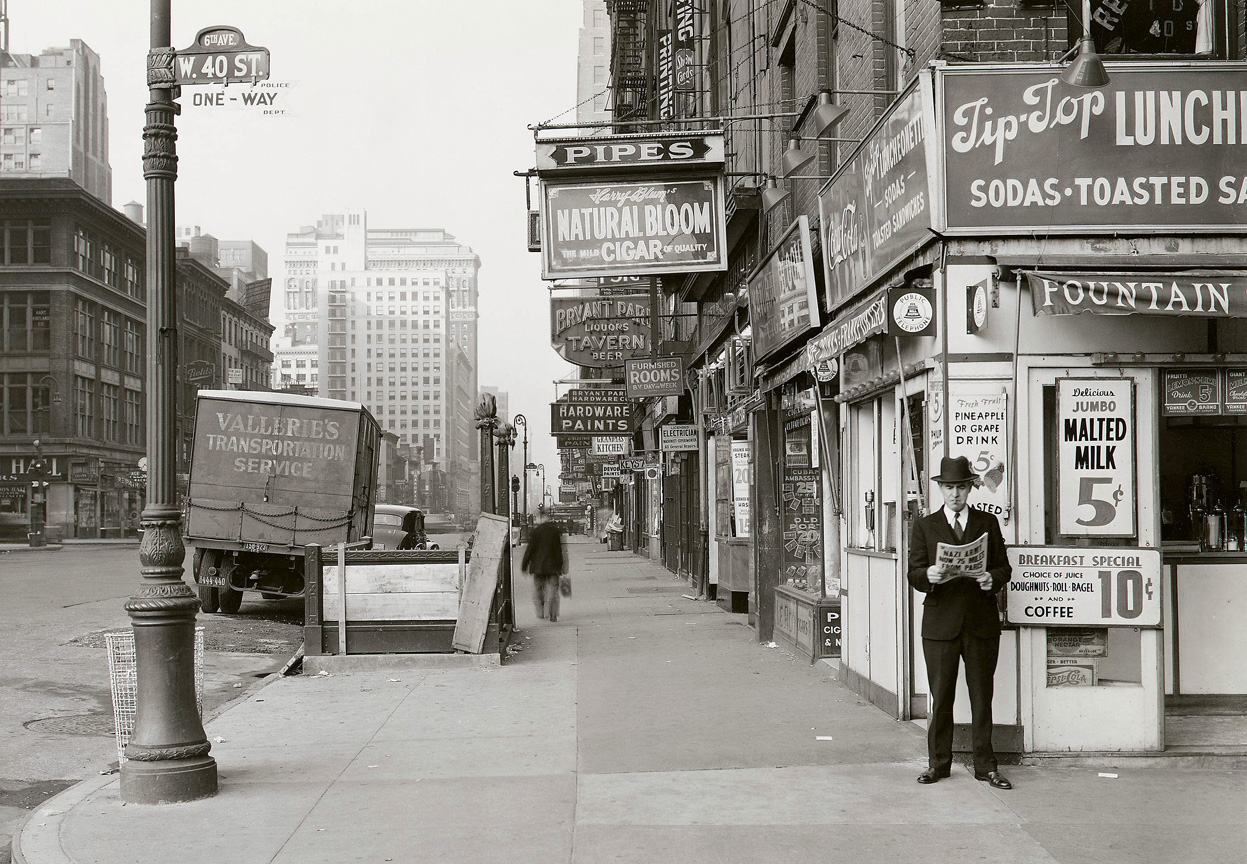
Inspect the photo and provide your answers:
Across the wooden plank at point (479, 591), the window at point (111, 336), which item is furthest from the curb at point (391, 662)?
the window at point (111, 336)

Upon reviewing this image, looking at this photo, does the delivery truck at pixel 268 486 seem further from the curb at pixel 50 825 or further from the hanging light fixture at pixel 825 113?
the curb at pixel 50 825

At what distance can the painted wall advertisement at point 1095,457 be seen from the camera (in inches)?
310

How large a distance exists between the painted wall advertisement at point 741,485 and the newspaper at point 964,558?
33.3 ft

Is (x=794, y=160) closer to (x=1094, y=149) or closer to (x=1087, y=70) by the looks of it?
(x=1094, y=149)

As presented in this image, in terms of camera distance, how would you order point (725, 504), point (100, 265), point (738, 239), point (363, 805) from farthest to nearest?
point (100, 265)
point (725, 504)
point (738, 239)
point (363, 805)

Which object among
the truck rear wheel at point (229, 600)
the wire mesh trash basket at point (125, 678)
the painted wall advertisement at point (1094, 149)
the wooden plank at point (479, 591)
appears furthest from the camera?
the truck rear wheel at point (229, 600)

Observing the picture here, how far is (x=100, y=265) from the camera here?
74.6m

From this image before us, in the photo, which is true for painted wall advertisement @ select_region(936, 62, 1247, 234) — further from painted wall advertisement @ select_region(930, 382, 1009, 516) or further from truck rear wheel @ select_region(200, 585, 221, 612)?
truck rear wheel @ select_region(200, 585, 221, 612)

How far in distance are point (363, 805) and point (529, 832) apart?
118 centimetres

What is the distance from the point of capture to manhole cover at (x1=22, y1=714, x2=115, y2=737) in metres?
10.2

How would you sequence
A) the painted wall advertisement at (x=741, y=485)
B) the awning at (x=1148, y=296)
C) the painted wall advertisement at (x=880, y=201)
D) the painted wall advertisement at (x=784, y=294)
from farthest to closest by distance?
1. the painted wall advertisement at (x=741, y=485)
2. the painted wall advertisement at (x=784, y=294)
3. the painted wall advertisement at (x=880, y=201)
4. the awning at (x=1148, y=296)

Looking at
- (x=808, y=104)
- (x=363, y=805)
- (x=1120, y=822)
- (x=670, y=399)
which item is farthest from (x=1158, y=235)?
(x=670, y=399)

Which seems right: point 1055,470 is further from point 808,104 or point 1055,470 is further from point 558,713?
point 808,104

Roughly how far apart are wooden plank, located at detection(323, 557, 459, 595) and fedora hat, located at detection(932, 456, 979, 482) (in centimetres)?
695
